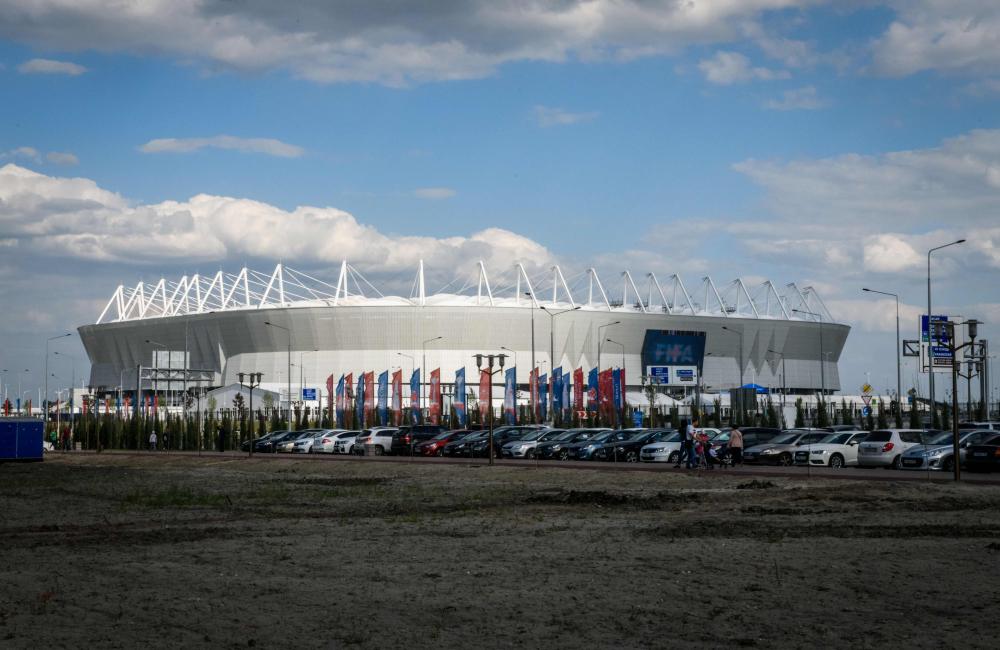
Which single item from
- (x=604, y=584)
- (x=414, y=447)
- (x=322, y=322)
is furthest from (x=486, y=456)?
(x=322, y=322)

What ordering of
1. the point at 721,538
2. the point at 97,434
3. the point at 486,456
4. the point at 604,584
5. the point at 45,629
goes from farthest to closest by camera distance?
the point at 97,434
the point at 486,456
the point at 721,538
the point at 604,584
the point at 45,629

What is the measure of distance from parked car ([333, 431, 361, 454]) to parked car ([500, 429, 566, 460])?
12.7 m

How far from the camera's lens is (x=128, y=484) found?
1464 inches

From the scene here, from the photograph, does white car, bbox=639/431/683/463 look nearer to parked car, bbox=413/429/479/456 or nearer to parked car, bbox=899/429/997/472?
parked car, bbox=899/429/997/472

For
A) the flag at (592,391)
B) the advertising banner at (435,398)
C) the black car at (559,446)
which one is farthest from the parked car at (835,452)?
the advertising banner at (435,398)

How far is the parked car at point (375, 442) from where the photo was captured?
63281 millimetres

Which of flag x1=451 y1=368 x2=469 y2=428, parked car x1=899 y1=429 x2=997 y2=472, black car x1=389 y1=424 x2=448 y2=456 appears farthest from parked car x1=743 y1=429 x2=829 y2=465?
flag x1=451 y1=368 x2=469 y2=428

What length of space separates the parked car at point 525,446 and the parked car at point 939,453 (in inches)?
795

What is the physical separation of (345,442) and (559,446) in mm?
17032

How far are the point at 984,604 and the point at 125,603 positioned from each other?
935 centimetres

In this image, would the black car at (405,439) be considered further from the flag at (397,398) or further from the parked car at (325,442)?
the flag at (397,398)

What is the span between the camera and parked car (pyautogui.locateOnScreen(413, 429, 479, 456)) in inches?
2391

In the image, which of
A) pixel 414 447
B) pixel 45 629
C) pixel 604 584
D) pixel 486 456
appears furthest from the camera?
pixel 414 447

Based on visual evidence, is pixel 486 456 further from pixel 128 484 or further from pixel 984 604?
pixel 984 604
